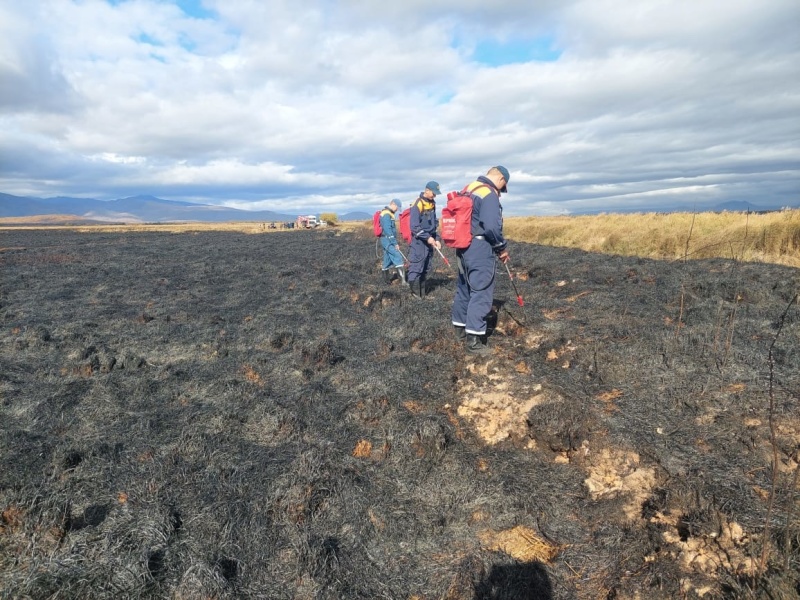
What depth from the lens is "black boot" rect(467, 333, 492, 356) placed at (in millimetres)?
5806

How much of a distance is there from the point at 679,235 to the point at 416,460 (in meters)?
16.0

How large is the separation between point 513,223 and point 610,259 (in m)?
15.9

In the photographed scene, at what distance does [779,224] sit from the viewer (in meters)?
13.0

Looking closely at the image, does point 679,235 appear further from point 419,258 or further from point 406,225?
point 419,258

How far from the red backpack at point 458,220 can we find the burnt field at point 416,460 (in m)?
1.44

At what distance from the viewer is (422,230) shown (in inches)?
359

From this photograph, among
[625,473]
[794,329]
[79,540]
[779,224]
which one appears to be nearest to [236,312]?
[79,540]

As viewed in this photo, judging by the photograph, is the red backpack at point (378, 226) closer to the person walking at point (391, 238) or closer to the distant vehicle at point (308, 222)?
the person walking at point (391, 238)

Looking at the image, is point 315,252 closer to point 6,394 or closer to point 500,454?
point 6,394

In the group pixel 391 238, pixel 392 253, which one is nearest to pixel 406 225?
pixel 391 238

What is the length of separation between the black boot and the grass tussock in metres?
3.52

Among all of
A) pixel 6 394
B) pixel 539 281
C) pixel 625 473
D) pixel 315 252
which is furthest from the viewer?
pixel 315 252

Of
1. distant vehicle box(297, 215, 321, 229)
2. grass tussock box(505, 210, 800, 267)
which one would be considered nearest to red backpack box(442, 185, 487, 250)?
grass tussock box(505, 210, 800, 267)

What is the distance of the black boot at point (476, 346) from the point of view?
5806mm
